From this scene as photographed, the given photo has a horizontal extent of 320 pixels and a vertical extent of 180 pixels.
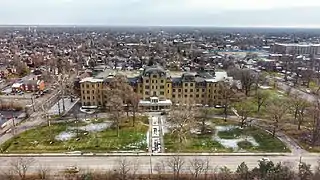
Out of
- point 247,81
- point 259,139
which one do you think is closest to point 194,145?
point 259,139

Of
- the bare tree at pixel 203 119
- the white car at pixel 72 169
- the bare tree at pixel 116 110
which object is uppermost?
the bare tree at pixel 116 110

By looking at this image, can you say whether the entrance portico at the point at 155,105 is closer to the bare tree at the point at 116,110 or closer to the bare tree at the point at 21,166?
the bare tree at the point at 116,110

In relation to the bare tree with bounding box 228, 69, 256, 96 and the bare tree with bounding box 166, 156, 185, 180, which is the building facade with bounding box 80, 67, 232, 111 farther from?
the bare tree with bounding box 166, 156, 185, 180

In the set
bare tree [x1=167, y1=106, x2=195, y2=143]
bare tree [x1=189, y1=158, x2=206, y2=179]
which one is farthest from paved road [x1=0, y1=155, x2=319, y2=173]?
bare tree [x1=167, y1=106, x2=195, y2=143]

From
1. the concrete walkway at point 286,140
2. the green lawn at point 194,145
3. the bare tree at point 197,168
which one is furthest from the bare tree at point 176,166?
the concrete walkway at point 286,140

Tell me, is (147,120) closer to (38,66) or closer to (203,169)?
(203,169)

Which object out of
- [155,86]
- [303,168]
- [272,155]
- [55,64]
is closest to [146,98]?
[155,86]
